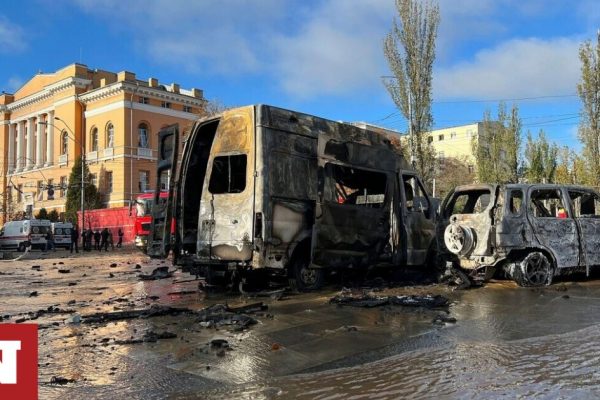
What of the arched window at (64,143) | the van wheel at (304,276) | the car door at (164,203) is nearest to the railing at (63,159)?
the arched window at (64,143)

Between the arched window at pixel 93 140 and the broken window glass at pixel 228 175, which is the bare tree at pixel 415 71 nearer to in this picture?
the broken window glass at pixel 228 175

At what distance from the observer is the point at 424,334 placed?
253 inches

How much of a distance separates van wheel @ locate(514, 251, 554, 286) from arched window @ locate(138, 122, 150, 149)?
50699 millimetres

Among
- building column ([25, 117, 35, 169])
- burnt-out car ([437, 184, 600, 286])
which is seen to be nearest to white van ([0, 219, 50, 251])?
burnt-out car ([437, 184, 600, 286])

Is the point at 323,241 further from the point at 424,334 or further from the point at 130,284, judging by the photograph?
the point at 130,284

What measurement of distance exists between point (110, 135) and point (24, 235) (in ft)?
76.5

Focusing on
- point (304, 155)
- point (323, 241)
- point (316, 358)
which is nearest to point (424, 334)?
point (316, 358)

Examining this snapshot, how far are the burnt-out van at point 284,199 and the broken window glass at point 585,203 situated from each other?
2.97 m

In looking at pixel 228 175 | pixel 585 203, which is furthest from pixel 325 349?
pixel 585 203

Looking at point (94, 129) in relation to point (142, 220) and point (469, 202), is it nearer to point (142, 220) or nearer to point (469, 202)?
point (142, 220)

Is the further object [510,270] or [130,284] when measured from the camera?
[130,284]

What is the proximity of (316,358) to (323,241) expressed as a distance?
3.85 m

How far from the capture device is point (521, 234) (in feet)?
31.9

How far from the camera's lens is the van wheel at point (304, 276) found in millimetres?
9172
